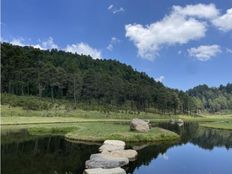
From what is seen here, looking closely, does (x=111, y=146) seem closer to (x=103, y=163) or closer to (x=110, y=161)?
(x=110, y=161)

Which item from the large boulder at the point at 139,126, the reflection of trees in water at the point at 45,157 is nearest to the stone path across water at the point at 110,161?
the reflection of trees in water at the point at 45,157

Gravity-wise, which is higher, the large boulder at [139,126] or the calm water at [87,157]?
the large boulder at [139,126]

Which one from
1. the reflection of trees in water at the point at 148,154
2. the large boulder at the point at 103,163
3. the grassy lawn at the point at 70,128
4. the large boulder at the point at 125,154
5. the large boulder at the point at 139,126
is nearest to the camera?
the large boulder at the point at 103,163

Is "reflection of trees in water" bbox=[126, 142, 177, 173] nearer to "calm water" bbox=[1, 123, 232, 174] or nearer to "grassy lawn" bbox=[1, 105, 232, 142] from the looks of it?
"calm water" bbox=[1, 123, 232, 174]

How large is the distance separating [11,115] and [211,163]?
75760mm

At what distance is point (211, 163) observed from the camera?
145 ft

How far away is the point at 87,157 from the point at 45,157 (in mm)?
5357

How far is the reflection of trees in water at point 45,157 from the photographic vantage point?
34.9m

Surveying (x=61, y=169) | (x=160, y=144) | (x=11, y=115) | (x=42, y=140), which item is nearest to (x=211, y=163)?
(x=160, y=144)

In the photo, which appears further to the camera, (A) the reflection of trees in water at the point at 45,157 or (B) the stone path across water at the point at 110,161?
(A) the reflection of trees in water at the point at 45,157

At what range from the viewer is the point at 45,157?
42.8 metres

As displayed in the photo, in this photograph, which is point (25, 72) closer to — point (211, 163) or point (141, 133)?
point (141, 133)

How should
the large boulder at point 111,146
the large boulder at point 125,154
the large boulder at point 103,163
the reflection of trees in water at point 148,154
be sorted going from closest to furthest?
the large boulder at point 103,163 < the reflection of trees in water at point 148,154 < the large boulder at point 125,154 < the large boulder at point 111,146

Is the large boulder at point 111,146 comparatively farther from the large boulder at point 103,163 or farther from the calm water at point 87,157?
the large boulder at point 103,163
